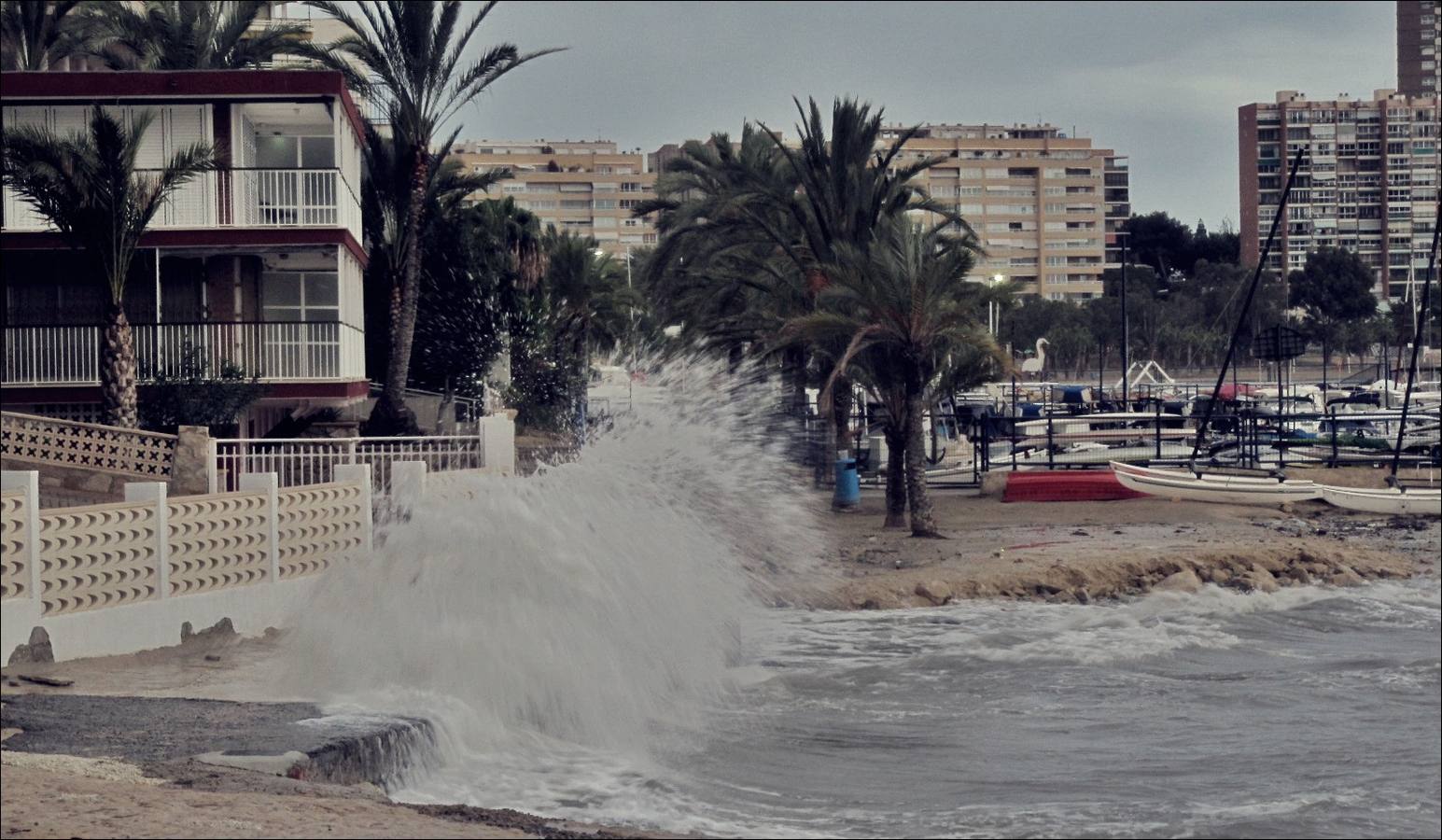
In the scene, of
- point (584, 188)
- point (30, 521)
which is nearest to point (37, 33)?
point (30, 521)

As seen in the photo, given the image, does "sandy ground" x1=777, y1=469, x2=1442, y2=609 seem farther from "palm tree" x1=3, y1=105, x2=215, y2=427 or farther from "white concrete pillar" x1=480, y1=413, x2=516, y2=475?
"palm tree" x1=3, y1=105, x2=215, y2=427

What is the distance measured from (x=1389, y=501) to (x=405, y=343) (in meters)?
19.0

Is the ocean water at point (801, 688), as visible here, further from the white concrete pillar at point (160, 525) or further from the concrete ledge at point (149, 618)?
the white concrete pillar at point (160, 525)

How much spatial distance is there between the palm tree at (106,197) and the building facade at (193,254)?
242 centimetres

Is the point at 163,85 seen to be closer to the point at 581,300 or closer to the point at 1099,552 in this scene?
the point at 1099,552

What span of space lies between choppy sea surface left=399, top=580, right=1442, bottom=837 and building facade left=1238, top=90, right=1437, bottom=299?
336 ft

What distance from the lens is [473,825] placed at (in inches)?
374

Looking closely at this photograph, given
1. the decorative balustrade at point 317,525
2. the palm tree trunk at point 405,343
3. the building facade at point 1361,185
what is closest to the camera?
the decorative balustrade at point 317,525

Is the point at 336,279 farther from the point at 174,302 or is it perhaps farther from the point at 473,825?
the point at 473,825

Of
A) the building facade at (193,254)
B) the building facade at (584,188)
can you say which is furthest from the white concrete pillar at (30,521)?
the building facade at (584,188)

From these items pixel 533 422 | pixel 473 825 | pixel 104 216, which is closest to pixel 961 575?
pixel 104 216

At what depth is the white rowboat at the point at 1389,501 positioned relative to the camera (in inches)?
1174

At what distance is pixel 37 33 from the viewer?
1473 inches

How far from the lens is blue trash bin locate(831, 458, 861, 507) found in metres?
30.1
